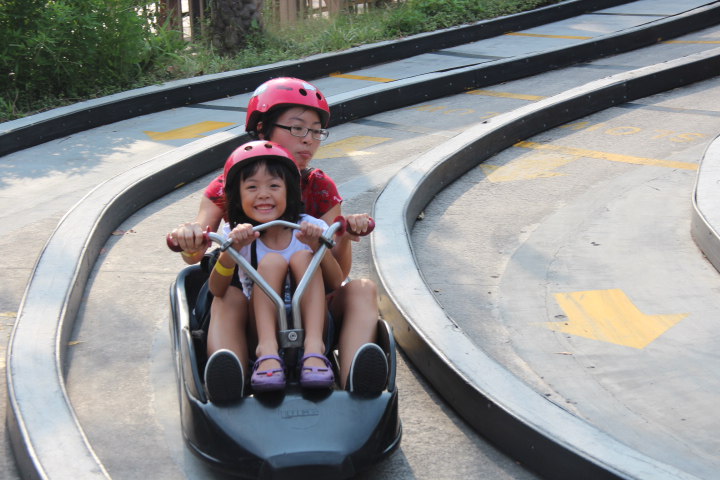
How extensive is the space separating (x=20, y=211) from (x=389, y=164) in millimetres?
2629

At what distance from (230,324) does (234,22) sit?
8.81 m

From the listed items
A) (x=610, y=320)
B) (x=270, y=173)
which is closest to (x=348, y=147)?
(x=610, y=320)

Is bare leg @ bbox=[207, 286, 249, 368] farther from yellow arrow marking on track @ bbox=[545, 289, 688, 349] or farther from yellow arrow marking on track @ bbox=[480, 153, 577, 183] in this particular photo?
yellow arrow marking on track @ bbox=[480, 153, 577, 183]

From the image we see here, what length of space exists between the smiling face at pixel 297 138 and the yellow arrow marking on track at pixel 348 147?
10.8ft

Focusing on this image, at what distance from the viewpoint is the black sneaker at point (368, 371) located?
9.44ft

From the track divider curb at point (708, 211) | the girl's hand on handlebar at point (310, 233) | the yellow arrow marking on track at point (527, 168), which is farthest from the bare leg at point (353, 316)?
the yellow arrow marking on track at point (527, 168)

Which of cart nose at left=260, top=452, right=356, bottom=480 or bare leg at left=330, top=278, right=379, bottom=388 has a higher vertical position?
bare leg at left=330, top=278, right=379, bottom=388

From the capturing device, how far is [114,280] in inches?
184

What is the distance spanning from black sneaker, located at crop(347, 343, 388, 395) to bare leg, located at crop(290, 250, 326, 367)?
0.13 metres

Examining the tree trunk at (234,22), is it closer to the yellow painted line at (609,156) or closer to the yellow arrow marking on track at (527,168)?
the yellow painted line at (609,156)

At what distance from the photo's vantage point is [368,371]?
2879 millimetres

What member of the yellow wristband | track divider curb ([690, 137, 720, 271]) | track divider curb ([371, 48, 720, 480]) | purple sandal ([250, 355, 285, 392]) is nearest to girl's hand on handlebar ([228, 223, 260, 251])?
the yellow wristband

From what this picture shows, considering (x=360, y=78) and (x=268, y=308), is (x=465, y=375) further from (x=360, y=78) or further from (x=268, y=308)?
(x=360, y=78)

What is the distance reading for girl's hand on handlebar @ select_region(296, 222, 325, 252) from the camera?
10.3 feet
